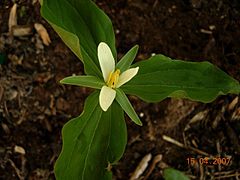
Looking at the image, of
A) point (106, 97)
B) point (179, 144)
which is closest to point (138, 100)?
point (179, 144)

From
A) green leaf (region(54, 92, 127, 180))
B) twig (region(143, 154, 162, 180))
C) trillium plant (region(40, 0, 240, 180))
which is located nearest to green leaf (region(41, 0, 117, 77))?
trillium plant (region(40, 0, 240, 180))

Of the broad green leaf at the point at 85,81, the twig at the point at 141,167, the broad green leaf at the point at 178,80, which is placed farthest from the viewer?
the twig at the point at 141,167

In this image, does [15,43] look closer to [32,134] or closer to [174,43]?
[32,134]

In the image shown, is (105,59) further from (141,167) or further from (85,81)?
(141,167)

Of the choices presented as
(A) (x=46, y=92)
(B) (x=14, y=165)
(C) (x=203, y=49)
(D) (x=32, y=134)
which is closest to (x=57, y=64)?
(A) (x=46, y=92)

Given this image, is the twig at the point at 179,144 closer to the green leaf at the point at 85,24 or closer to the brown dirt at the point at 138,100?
the brown dirt at the point at 138,100

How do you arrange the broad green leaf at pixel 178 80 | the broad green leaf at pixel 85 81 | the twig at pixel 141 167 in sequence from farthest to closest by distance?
1. the twig at pixel 141 167
2. the broad green leaf at pixel 178 80
3. the broad green leaf at pixel 85 81

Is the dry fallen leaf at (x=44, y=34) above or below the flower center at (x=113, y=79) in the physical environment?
below
